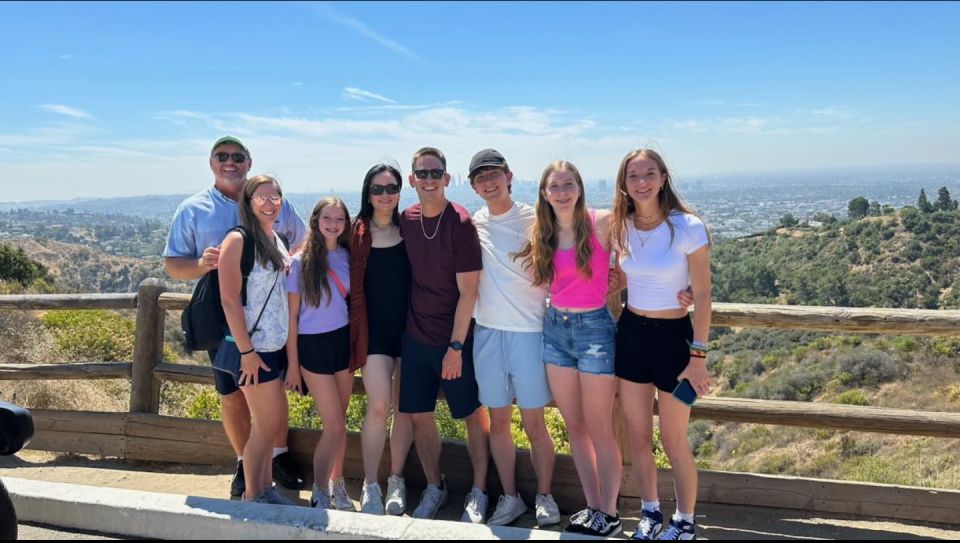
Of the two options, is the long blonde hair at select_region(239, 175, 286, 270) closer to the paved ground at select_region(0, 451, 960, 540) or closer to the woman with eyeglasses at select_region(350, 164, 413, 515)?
the woman with eyeglasses at select_region(350, 164, 413, 515)

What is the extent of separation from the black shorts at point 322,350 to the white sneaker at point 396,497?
2.44ft

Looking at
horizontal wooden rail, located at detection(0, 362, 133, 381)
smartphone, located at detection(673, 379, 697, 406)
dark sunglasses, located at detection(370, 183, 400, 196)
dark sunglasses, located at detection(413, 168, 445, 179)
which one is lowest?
horizontal wooden rail, located at detection(0, 362, 133, 381)

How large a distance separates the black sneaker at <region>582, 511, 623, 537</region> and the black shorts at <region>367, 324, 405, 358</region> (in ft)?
4.56

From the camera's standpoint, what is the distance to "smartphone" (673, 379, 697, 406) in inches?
126

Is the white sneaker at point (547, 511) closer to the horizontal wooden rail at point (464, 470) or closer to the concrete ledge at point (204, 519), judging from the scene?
the horizontal wooden rail at point (464, 470)

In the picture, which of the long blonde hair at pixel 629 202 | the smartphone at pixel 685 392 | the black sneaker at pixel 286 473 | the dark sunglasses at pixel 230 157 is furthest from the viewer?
the black sneaker at pixel 286 473

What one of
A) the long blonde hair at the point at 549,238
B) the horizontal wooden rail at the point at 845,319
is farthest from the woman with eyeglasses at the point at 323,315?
the horizontal wooden rail at the point at 845,319

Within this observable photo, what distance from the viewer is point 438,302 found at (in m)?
3.67

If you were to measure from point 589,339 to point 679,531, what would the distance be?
1.01 meters

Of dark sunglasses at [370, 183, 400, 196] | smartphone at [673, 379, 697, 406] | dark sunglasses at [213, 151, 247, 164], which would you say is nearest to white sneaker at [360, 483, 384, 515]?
dark sunglasses at [370, 183, 400, 196]

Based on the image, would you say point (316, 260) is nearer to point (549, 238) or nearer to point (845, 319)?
point (549, 238)

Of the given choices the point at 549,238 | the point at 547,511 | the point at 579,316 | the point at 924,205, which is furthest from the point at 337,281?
the point at 924,205

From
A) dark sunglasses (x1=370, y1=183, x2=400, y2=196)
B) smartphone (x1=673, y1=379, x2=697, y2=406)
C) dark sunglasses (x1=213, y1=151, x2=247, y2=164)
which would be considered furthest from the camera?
dark sunglasses (x1=213, y1=151, x2=247, y2=164)

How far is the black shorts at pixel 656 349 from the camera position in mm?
3279
